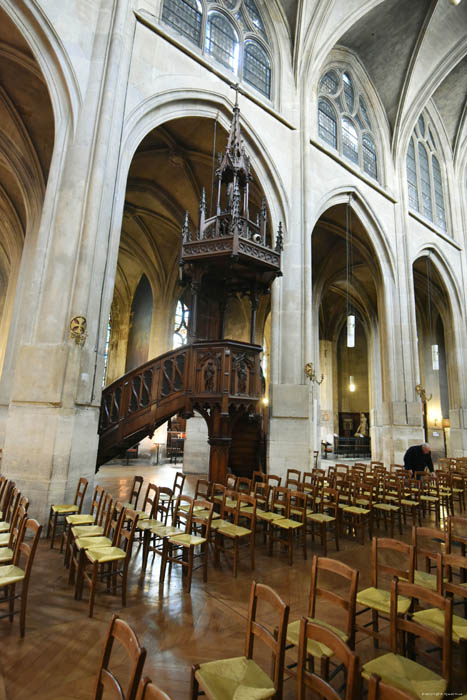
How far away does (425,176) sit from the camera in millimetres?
17859

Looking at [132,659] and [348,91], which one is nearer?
[132,659]

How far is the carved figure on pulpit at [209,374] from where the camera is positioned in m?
7.75

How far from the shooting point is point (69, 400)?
618 centimetres

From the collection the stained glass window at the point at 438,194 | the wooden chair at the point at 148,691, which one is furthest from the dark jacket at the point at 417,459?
the stained glass window at the point at 438,194

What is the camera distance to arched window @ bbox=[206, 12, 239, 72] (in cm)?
1055

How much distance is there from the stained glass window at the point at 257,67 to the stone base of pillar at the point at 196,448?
34.4 ft

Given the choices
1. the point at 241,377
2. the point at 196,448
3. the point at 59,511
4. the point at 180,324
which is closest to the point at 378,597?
the point at 59,511

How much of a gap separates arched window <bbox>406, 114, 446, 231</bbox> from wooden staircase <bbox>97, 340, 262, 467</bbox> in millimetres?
13086

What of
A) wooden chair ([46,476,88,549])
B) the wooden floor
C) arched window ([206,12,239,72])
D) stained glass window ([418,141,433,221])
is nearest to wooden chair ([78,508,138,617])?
the wooden floor

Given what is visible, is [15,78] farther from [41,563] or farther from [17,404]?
[41,563]

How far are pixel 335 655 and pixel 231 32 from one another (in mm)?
14215

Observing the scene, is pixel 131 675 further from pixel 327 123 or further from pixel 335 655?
pixel 327 123

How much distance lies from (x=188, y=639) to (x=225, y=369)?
5.08 meters

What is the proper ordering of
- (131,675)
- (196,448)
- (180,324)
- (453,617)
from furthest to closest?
(180,324) < (196,448) < (453,617) < (131,675)
